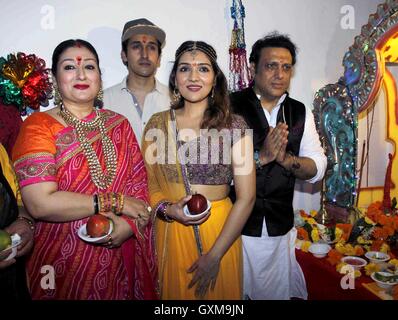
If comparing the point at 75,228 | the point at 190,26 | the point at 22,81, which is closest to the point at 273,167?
the point at 75,228

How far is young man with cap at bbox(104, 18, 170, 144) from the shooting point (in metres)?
2.53

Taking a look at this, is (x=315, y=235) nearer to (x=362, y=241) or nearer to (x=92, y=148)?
(x=362, y=241)

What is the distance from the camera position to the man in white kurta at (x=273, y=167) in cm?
224

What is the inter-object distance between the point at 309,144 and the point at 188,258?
1.20 meters

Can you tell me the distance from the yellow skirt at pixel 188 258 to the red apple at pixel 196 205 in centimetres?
28

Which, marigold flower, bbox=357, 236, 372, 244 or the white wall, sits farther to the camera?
the white wall

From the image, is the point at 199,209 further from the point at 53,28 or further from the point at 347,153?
the point at 53,28

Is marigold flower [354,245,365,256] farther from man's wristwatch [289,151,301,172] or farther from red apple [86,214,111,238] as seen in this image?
red apple [86,214,111,238]

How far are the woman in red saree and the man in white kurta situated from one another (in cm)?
86

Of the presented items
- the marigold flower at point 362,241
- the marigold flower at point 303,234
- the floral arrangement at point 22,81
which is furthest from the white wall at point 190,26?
the marigold flower at point 362,241

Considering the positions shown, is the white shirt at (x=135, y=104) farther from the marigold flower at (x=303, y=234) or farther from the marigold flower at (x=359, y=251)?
the marigold flower at (x=359, y=251)

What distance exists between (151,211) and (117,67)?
1781 mm

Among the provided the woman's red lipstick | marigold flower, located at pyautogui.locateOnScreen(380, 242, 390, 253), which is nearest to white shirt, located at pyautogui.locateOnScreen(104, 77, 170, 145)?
the woman's red lipstick

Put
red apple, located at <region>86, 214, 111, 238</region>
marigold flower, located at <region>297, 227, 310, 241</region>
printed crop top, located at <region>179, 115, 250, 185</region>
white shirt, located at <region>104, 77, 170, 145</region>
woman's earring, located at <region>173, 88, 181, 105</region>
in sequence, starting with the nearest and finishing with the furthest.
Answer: red apple, located at <region>86, 214, 111, 238</region> < printed crop top, located at <region>179, 115, 250, 185</region> < woman's earring, located at <region>173, 88, 181, 105</region> < white shirt, located at <region>104, 77, 170, 145</region> < marigold flower, located at <region>297, 227, 310, 241</region>
